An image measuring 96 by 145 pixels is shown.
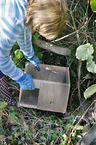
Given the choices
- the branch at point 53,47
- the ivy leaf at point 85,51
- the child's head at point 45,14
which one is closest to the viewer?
the child's head at point 45,14

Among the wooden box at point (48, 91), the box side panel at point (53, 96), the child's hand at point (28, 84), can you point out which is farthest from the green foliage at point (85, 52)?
the child's hand at point (28, 84)

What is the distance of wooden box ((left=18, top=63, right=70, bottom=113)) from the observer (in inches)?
54.7

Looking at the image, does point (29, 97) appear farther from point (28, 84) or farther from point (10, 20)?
point (10, 20)

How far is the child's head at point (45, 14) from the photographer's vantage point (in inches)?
31.9

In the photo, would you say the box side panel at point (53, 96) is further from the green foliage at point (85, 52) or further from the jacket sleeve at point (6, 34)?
the jacket sleeve at point (6, 34)

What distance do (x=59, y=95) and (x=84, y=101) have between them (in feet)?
1.22

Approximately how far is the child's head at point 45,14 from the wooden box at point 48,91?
63 centimetres

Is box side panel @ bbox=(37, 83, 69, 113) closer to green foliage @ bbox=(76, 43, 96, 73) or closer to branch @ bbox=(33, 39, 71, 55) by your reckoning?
green foliage @ bbox=(76, 43, 96, 73)

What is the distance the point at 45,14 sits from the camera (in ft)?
2.69

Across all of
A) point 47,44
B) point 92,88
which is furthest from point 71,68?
point 92,88

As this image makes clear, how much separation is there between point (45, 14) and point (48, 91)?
797 mm

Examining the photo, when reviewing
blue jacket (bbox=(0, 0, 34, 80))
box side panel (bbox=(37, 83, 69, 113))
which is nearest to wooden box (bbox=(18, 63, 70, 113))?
box side panel (bbox=(37, 83, 69, 113))

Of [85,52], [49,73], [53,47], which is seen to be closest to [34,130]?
[49,73]

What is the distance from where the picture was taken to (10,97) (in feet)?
5.55
